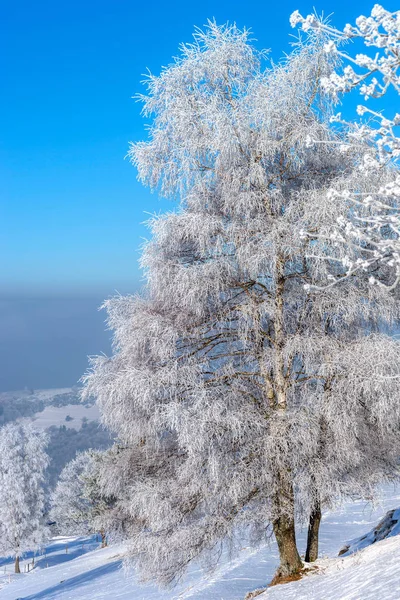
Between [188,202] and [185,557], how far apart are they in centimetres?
549

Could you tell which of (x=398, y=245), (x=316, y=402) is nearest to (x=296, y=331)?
(x=316, y=402)

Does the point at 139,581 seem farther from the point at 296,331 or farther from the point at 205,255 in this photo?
the point at 205,255

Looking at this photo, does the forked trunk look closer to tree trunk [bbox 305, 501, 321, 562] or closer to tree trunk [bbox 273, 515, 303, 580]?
tree trunk [bbox 273, 515, 303, 580]

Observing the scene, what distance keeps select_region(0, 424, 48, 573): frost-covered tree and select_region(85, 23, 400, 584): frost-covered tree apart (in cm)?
3297

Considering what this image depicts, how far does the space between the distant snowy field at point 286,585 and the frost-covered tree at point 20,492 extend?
8.27m

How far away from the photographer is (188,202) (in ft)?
28.3

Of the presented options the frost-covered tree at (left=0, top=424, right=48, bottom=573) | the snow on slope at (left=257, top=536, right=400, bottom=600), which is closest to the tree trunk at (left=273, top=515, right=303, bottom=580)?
the snow on slope at (left=257, top=536, right=400, bottom=600)

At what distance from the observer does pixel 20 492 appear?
38.0 m

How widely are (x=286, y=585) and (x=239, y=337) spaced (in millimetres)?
3559

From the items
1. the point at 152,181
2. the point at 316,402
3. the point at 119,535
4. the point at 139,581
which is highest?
the point at 152,181

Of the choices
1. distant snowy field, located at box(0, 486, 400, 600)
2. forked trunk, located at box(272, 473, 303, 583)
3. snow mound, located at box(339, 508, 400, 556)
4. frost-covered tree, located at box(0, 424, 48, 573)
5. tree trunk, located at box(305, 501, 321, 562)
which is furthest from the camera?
frost-covered tree, located at box(0, 424, 48, 573)

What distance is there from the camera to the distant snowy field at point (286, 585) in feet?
18.7

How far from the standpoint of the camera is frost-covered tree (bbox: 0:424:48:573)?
124ft

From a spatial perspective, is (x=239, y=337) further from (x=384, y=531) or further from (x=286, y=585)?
(x=384, y=531)
